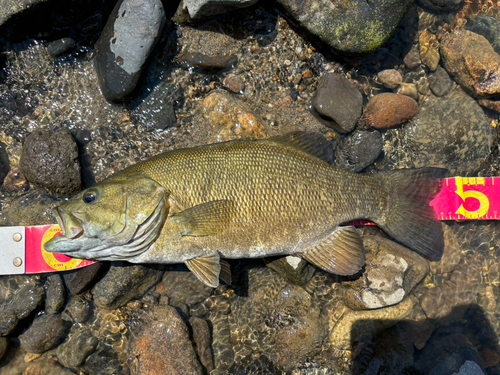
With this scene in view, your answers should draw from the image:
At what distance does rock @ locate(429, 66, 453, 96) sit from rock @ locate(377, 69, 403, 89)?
491 mm

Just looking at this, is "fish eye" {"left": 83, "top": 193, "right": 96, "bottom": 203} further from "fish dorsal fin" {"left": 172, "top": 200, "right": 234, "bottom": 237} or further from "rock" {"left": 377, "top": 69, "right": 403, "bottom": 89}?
"rock" {"left": 377, "top": 69, "right": 403, "bottom": 89}

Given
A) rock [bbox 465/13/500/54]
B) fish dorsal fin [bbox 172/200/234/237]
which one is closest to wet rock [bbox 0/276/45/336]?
fish dorsal fin [bbox 172/200/234/237]

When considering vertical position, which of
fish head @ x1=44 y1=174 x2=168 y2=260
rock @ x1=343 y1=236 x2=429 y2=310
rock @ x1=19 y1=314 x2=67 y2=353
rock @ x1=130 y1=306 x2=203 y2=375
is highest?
fish head @ x1=44 y1=174 x2=168 y2=260

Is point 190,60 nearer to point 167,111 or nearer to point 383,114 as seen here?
point 167,111

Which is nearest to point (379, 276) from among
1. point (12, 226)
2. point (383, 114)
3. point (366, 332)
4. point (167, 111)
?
point (366, 332)

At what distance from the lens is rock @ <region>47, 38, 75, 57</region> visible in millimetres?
3729

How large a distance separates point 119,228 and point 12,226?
1.70 metres

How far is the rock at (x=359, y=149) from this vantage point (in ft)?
13.0

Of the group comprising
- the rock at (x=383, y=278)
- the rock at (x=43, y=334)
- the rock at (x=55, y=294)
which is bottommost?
the rock at (x=383, y=278)

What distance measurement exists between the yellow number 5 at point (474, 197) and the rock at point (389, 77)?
146cm

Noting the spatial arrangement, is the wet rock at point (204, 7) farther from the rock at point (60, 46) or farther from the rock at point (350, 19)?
the rock at point (60, 46)

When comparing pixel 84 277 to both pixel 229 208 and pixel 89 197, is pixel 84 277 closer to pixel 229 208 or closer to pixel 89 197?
pixel 89 197

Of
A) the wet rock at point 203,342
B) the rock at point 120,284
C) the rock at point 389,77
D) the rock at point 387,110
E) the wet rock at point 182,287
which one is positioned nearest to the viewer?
the rock at point 120,284

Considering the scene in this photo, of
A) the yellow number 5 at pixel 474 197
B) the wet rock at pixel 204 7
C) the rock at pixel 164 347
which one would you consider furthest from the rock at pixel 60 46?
the yellow number 5 at pixel 474 197
